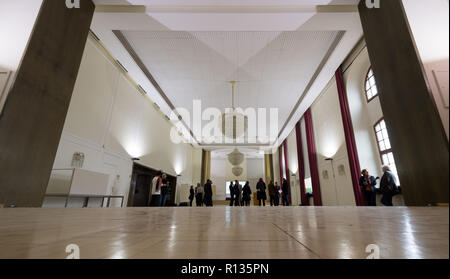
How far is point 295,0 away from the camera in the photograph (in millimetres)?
3297

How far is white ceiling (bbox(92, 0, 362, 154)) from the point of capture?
3461 mm

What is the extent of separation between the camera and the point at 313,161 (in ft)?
21.5

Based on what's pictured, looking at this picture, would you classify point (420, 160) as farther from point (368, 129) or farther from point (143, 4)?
point (368, 129)

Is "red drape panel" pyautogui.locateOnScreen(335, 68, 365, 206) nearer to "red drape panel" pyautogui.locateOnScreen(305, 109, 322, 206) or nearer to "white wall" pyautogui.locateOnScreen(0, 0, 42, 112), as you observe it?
"red drape panel" pyautogui.locateOnScreen(305, 109, 322, 206)

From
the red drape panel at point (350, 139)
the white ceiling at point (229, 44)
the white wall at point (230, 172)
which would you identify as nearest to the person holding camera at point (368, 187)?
the red drape panel at point (350, 139)

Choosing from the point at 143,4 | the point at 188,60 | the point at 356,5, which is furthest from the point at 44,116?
the point at 356,5

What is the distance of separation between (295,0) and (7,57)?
12.7 feet

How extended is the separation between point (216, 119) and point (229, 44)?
419cm

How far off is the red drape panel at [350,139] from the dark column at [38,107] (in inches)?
206

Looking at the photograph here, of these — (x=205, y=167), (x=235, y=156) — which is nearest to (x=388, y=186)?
(x=235, y=156)

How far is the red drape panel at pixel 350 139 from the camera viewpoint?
422 cm

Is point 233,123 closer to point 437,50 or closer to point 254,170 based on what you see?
point 437,50

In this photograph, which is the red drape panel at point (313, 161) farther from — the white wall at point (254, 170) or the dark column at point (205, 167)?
the white wall at point (254, 170)

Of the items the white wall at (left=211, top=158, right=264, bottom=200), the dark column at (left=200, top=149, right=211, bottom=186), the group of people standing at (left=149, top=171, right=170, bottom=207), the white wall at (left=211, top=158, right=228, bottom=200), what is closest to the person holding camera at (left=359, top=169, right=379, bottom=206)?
the group of people standing at (left=149, top=171, right=170, bottom=207)
